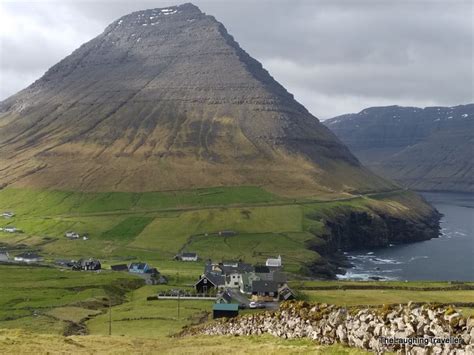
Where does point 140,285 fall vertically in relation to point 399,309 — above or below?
below

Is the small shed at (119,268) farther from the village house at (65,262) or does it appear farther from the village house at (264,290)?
the village house at (264,290)

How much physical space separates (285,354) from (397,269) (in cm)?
16159

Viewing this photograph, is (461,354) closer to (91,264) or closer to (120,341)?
(120,341)

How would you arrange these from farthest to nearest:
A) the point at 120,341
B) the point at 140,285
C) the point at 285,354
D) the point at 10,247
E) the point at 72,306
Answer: the point at 10,247
the point at 140,285
the point at 72,306
the point at 120,341
the point at 285,354

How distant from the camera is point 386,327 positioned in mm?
21375

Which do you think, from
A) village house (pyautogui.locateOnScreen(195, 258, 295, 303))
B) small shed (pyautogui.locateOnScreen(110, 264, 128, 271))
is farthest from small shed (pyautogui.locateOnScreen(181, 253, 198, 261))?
village house (pyautogui.locateOnScreen(195, 258, 295, 303))

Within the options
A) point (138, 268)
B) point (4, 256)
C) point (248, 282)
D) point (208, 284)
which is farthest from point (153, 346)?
point (4, 256)

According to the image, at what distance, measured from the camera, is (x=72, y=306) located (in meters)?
97.0

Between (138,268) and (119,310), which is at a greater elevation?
(138,268)

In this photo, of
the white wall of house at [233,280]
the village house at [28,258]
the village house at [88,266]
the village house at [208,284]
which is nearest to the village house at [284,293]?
the village house at [208,284]

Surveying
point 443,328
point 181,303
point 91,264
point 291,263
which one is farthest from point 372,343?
point 291,263

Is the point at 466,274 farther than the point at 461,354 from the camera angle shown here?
Yes

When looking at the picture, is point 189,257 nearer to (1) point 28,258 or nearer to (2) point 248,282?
(1) point 28,258

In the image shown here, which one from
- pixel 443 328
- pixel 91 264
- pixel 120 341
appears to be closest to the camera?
pixel 443 328
